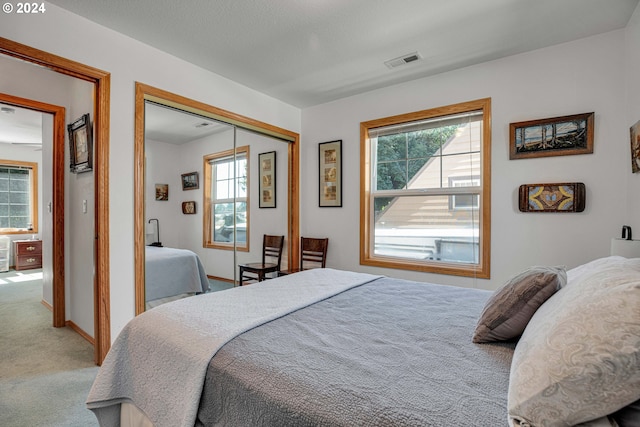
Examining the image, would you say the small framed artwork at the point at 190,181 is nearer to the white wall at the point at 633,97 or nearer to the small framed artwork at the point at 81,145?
the small framed artwork at the point at 81,145

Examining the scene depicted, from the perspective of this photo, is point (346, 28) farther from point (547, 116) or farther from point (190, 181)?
point (190, 181)

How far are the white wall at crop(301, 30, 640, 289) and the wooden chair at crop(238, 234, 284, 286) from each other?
4.57 ft

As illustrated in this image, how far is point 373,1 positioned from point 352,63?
0.89 meters

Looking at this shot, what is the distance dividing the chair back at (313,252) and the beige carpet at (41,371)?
2.41m

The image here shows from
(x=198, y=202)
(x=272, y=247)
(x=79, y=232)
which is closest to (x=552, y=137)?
(x=272, y=247)

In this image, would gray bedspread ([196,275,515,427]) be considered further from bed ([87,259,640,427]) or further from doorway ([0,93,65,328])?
doorway ([0,93,65,328])

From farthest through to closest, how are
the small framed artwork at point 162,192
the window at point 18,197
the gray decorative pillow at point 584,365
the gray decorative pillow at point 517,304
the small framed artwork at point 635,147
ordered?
1. the window at point 18,197
2. the small framed artwork at point 162,192
3. the small framed artwork at point 635,147
4. the gray decorative pillow at point 517,304
5. the gray decorative pillow at point 584,365

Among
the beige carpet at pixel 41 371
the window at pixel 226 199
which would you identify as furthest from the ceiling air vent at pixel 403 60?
the beige carpet at pixel 41 371

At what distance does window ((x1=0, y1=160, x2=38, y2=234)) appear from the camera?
228 inches

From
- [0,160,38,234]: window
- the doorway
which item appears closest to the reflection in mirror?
the doorway

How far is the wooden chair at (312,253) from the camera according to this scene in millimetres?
4031

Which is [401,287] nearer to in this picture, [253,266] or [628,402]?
[628,402]

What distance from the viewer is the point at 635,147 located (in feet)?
7.18

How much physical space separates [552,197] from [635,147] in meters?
0.63
